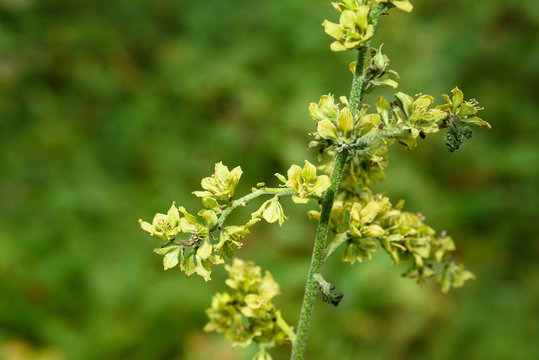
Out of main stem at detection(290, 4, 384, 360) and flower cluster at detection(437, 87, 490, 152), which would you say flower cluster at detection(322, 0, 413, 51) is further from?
flower cluster at detection(437, 87, 490, 152)

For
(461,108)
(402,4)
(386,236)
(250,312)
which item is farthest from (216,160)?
(402,4)

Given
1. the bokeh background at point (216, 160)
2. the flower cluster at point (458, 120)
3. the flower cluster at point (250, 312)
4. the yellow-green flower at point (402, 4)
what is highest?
the bokeh background at point (216, 160)

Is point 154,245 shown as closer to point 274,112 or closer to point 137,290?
point 137,290

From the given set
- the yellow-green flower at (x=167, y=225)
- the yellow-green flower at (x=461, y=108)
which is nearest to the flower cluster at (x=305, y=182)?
the yellow-green flower at (x=167, y=225)

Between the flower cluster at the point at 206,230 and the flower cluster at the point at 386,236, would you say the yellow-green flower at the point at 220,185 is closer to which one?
the flower cluster at the point at 206,230

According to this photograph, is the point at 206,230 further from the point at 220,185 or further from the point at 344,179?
the point at 344,179

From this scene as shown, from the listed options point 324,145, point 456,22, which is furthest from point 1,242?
point 456,22
